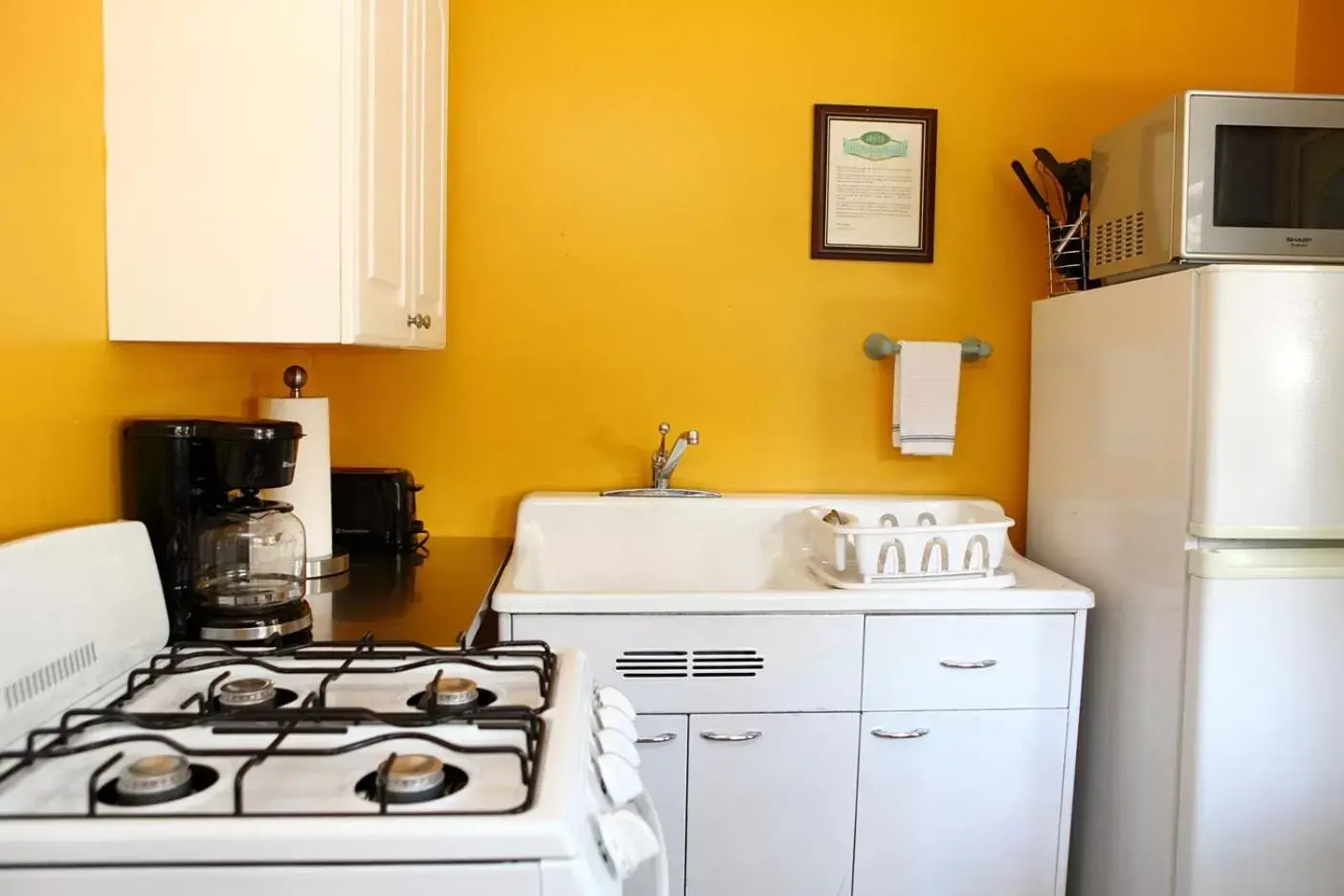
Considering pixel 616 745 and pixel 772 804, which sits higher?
pixel 616 745

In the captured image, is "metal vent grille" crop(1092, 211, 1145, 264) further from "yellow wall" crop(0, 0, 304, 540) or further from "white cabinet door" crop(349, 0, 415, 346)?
"yellow wall" crop(0, 0, 304, 540)

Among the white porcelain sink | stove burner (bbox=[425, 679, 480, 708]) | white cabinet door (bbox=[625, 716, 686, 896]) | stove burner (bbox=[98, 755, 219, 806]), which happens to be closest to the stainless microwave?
the white porcelain sink

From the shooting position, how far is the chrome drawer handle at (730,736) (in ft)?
6.09

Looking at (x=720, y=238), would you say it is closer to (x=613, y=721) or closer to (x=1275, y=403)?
(x=1275, y=403)

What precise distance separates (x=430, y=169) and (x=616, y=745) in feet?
4.46

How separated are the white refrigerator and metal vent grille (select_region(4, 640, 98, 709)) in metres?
1.63

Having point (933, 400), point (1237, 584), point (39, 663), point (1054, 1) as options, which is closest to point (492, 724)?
point (39, 663)

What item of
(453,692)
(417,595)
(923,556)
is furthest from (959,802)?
(453,692)

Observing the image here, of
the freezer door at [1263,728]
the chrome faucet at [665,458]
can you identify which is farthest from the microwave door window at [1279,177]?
the chrome faucet at [665,458]

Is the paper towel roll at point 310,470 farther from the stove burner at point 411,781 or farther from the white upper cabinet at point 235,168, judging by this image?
the stove burner at point 411,781

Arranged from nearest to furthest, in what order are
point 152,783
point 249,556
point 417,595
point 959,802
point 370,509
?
point 152,783
point 249,556
point 417,595
point 959,802
point 370,509

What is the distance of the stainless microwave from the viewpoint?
1.80m

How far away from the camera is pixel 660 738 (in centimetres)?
184

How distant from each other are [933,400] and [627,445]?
2.37 ft
